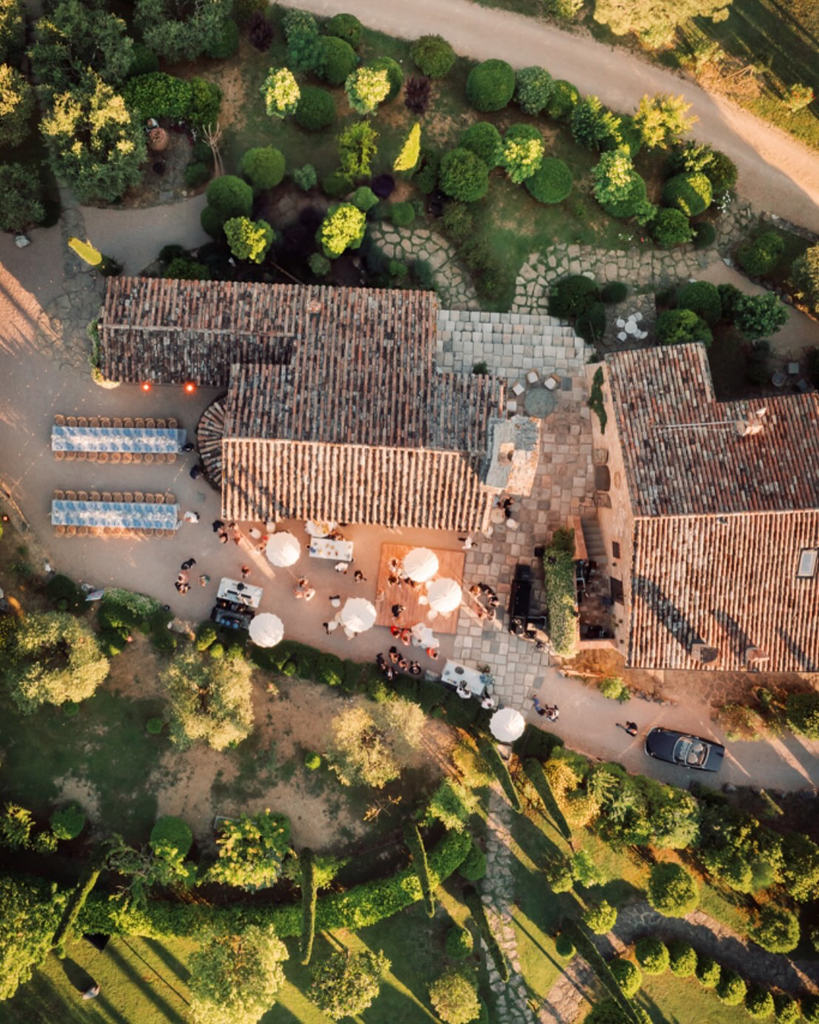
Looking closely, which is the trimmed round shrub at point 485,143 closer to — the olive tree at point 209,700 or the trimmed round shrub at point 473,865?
the olive tree at point 209,700

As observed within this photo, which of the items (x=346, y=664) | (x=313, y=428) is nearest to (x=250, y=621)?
(x=346, y=664)

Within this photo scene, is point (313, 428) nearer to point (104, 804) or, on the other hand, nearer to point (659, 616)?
point (659, 616)

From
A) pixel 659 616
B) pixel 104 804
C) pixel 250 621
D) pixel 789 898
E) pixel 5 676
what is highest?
pixel 659 616

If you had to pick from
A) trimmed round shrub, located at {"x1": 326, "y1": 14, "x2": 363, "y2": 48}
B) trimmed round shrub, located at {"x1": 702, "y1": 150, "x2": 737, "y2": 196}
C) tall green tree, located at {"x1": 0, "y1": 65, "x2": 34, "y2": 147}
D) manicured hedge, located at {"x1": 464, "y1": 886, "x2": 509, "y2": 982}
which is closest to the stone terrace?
manicured hedge, located at {"x1": 464, "y1": 886, "x2": 509, "y2": 982}

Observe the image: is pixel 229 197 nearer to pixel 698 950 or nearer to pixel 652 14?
pixel 652 14

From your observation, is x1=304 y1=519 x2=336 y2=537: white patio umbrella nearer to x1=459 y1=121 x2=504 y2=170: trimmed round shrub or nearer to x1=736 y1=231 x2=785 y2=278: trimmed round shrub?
x1=459 y1=121 x2=504 y2=170: trimmed round shrub

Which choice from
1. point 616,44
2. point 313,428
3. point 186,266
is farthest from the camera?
point 616,44

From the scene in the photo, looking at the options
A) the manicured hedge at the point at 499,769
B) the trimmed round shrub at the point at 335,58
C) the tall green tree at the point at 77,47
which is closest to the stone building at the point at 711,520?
the manicured hedge at the point at 499,769
